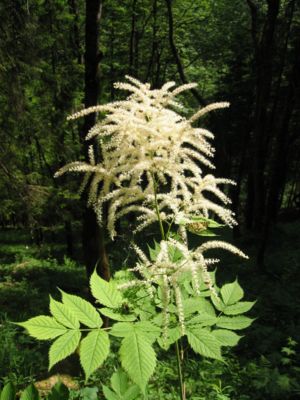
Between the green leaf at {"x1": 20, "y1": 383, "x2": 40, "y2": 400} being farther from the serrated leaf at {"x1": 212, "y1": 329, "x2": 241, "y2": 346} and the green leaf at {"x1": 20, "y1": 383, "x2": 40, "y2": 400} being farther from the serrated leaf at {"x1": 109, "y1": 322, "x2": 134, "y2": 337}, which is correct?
the serrated leaf at {"x1": 212, "y1": 329, "x2": 241, "y2": 346}

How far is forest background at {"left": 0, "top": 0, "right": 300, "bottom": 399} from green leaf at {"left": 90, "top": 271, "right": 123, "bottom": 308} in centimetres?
47

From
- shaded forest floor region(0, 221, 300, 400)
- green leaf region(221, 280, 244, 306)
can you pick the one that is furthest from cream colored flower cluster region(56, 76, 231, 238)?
shaded forest floor region(0, 221, 300, 400)

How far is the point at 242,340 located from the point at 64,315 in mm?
8246

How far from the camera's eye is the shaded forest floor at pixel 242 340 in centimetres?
705

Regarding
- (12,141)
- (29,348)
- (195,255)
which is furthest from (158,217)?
(12,141)

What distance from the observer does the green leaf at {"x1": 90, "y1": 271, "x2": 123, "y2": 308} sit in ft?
6.89

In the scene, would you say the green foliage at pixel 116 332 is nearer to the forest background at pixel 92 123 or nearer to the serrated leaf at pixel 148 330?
the serrated leaf at pixel 148 330

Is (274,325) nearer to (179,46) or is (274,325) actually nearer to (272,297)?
(272,297)

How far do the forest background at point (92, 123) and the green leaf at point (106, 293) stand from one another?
0.47 metres

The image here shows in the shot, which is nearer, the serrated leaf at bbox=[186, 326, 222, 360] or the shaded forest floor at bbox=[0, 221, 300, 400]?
the serrated leaf at bbox=[186, 326, 222, 360]

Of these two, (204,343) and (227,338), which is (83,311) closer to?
(204,343)

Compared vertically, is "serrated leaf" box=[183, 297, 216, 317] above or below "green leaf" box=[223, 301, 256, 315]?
above

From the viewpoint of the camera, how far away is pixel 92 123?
26.6ft

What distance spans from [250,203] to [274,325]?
52.9ft
